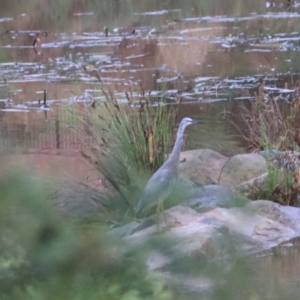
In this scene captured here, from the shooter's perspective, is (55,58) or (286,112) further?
(55,58)

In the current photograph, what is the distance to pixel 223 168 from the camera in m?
5.09

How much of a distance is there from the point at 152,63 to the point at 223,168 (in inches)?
258

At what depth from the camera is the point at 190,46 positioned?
509 inches

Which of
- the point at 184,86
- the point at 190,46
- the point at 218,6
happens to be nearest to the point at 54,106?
the point at 184,86

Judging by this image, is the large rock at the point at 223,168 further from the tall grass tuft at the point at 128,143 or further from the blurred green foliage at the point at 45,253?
the blurred green foliage at the point at 45,253

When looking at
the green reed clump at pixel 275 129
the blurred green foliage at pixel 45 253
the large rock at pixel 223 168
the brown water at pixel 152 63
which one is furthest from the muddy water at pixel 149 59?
the blurred green foliage at pixel 45 253

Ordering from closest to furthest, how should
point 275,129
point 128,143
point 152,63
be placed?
point 128,143
point 275,129
point 152,63

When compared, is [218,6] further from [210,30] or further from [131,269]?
[131,269]

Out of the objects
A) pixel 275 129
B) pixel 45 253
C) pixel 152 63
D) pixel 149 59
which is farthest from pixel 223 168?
pixel 149 59

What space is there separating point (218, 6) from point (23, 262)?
19836mm

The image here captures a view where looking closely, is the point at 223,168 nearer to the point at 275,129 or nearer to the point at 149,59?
the point at 275,129

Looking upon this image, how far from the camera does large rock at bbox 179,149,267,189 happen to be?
16.9 ft

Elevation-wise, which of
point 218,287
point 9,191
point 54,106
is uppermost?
point 9,191

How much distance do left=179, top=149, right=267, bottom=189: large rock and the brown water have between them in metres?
0.66
